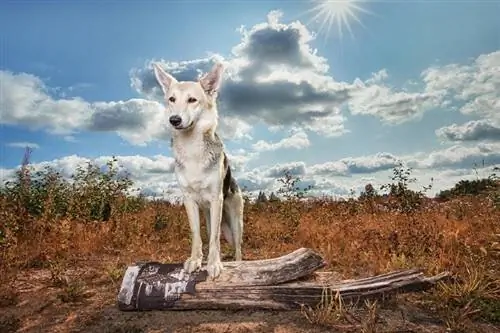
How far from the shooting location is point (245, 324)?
546cm

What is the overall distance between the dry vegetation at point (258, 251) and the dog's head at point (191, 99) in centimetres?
242

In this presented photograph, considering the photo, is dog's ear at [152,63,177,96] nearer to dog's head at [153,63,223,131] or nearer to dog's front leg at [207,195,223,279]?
dog's head at [153,63,223,131]

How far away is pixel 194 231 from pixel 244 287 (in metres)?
0.96

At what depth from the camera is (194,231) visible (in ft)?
19.6

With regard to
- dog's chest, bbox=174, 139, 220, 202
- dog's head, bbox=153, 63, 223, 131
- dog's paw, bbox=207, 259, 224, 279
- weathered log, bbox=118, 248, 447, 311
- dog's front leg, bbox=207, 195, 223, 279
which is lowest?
weathered log, bbox=118, 248, 447, 311

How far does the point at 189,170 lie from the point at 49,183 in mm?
6651

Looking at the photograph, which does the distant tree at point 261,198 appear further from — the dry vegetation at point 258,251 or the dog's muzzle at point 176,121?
the dog's muzzle at point 176,121

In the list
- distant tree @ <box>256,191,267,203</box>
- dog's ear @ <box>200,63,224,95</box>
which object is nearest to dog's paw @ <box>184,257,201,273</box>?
dog's ear @ <box>200,63,224,95</box>

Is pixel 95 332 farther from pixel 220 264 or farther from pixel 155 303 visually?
pixel 220 264

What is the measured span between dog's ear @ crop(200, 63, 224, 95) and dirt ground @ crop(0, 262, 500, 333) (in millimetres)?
2864

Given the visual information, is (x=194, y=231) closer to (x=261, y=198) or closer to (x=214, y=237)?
(x=214, y=237)

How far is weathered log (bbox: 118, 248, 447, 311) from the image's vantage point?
5.81 meters

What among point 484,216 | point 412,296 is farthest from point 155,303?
point 484,216

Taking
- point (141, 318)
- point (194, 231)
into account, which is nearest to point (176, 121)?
point (194, 231)
